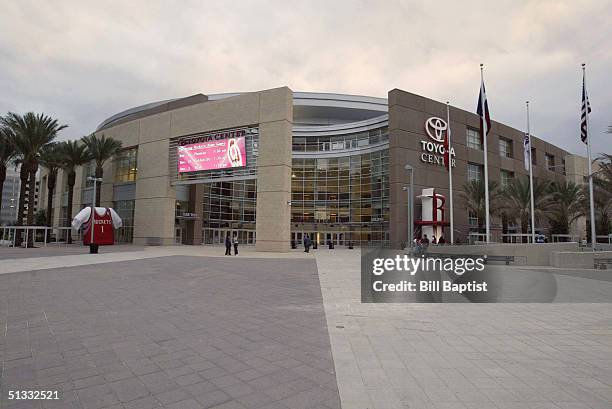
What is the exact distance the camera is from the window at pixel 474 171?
45.0 meters

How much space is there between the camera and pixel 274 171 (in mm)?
31641

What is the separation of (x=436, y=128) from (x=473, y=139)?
8654 mm

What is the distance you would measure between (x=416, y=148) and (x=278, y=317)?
3371cm

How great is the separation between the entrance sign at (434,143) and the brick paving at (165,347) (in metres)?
31.9

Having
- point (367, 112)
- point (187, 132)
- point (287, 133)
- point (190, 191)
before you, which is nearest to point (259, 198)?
point (287, 133)

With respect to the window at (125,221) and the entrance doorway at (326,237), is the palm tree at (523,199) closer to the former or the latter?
the entrance doorway at (326,237)

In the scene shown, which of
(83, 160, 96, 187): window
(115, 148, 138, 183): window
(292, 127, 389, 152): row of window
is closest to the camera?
(115, 148, 138, 183): window

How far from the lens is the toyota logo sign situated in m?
39.2

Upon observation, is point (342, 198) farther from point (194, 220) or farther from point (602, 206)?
point (602, 206)

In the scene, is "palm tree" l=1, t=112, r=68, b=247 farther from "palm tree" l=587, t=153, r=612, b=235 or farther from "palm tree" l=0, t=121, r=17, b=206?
"palm tree" l=587, t=153, r=612, b=235

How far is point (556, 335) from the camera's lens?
6.66 metres

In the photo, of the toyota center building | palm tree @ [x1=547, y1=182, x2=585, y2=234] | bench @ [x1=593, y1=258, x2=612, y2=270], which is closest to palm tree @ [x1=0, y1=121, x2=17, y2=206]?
the toyota center building

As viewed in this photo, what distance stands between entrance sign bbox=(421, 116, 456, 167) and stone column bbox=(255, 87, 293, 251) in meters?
15.8

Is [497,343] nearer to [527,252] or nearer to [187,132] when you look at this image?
[527,252]
